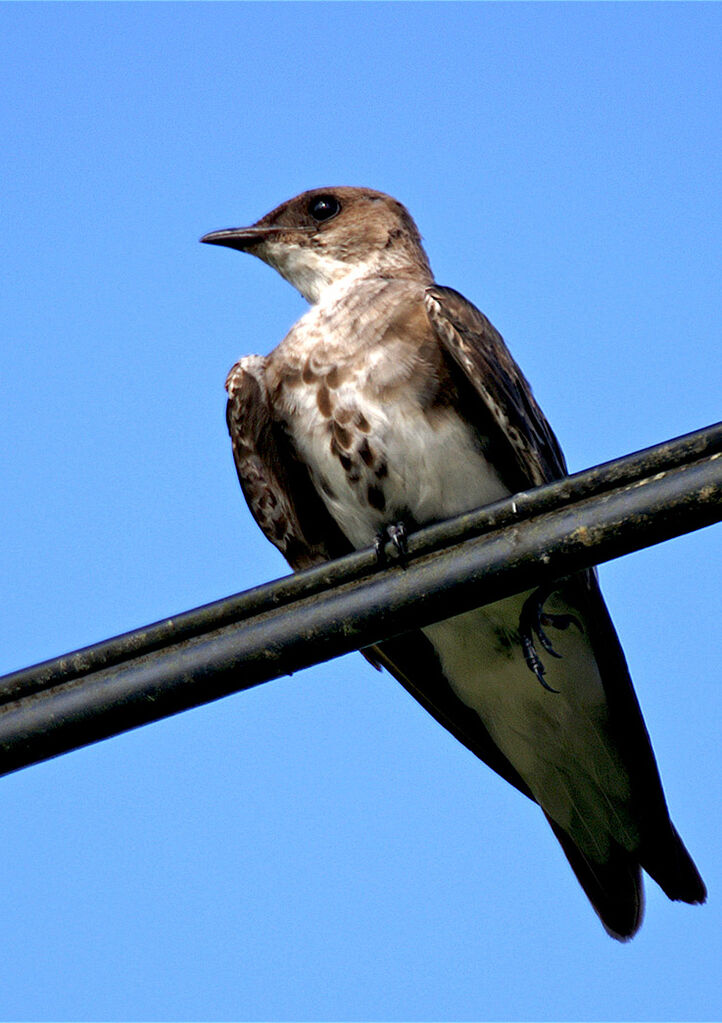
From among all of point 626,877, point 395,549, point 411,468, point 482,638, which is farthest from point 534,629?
point 395,549

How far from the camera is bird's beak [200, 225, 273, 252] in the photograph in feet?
27.7

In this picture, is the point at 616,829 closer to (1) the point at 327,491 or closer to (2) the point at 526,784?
(2) the point at 526,784

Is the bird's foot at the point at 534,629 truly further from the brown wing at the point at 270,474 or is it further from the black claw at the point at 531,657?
the brown wing at the point at 270,474

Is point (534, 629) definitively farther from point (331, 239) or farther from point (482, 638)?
point (331, 239)

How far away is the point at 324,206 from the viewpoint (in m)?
8.59

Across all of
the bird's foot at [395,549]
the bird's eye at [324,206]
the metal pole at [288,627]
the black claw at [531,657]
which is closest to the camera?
the metal pole at [288,627]

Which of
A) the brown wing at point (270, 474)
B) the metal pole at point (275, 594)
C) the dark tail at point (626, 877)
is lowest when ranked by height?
the dark tail at point (626, 877)

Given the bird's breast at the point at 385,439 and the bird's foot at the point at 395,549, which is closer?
the bird's foot at the point at 395,549

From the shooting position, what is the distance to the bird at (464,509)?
6.85m

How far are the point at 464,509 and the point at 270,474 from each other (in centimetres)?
105

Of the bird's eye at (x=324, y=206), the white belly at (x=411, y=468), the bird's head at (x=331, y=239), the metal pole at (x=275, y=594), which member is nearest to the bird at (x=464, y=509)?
the white belly at (x=411, y=468)

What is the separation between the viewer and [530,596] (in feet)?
22.2

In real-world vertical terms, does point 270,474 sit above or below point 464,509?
above

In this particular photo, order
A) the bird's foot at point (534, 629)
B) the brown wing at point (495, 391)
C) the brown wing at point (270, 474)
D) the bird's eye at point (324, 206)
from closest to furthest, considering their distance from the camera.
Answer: the bird's foot at point (534, 629)
the brown wing at point (495, 391)
the brown wing at point (270, 474)
the bird's eye at point (324, 206)
